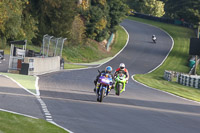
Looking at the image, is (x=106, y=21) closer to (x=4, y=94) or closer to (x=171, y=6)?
(x=171, y=6)

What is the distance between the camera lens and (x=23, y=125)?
426 inches

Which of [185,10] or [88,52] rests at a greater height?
[185,10]

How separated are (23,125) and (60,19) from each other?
49.3 meters

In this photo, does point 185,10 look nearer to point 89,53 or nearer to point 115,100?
point 89,53

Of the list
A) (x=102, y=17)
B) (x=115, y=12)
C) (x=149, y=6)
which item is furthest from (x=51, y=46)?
(x=149, y=6)

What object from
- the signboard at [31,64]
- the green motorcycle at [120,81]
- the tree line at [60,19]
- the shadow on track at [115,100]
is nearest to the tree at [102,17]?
the tree line at [60,19]

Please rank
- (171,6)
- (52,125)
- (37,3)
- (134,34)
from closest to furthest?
(52,125)
(37,3)
(134,34)
(171,6)

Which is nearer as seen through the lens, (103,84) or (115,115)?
(115,115)

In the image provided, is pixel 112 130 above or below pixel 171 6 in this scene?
below

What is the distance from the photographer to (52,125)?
1132cm

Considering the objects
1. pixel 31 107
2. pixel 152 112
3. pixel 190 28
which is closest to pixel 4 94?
pixel 31 107

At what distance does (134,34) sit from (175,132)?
7407 centimetres

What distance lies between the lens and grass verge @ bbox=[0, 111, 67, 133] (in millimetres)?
10203

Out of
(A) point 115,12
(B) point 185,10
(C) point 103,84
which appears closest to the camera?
(C) point 103,84
